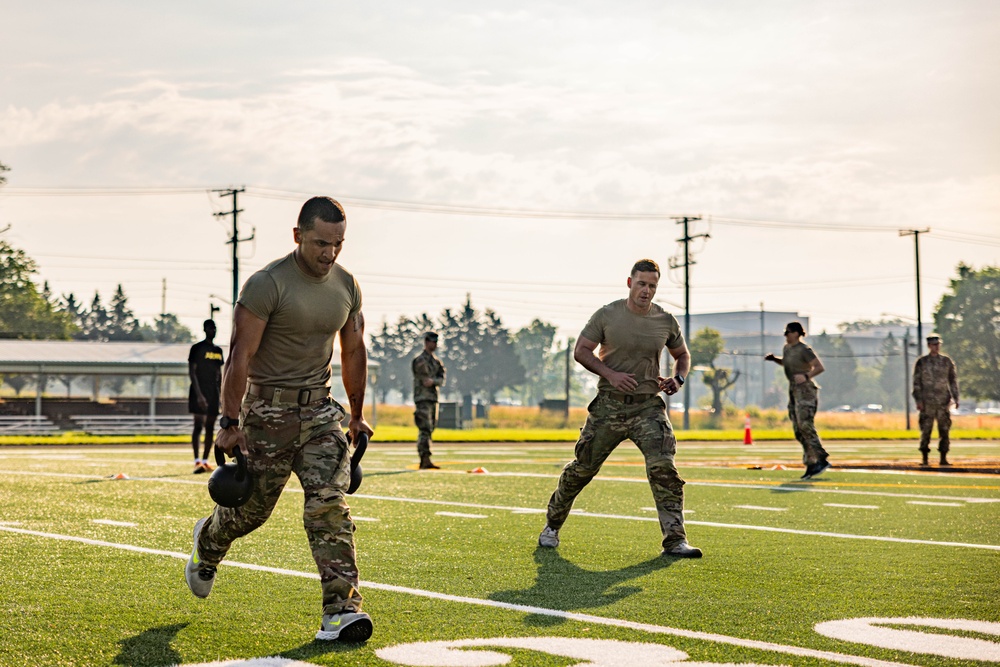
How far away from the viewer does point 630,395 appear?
9281 millimetres

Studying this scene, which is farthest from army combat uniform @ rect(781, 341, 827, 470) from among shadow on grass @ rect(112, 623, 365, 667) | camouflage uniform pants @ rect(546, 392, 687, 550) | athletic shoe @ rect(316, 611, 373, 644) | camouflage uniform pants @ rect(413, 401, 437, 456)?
shadow on grass @ rect(112, 623, 365, 667)

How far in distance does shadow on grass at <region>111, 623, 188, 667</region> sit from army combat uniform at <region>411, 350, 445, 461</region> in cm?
1351

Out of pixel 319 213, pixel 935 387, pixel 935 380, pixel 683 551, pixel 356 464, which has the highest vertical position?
pixel 319 213

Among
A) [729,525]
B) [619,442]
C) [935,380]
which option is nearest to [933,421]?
[935,380]

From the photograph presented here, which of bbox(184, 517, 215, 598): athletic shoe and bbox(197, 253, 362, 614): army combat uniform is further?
bbox(184, 517, 215, 598): athletic shoe

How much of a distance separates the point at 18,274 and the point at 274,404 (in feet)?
263

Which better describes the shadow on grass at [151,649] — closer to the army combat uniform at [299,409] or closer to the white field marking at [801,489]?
the army combat uniform at [299,409]

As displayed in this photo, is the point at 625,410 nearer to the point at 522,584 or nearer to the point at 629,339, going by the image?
the point at 629,339

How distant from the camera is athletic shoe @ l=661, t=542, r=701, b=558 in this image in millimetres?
8722

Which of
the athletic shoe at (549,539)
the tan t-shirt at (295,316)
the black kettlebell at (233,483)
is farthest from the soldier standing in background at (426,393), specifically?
the black kettlebell at (233,483)

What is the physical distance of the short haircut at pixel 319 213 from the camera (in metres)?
5.94

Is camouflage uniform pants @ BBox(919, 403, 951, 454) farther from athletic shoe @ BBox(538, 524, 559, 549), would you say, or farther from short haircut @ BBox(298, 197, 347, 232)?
short haircut @ BBox(298, 197, 347, 232)

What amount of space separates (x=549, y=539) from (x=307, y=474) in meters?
3.59

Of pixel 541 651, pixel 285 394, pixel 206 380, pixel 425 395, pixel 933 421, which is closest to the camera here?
pixel 541 651
